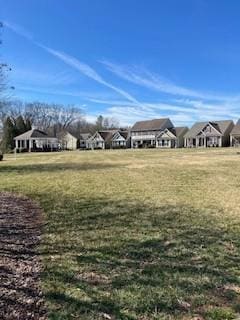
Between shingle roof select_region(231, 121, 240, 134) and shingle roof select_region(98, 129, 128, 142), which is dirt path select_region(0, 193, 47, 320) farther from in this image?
shingle roof select_region(98, 129, 128, 142)

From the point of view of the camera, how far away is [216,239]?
22.0 ft

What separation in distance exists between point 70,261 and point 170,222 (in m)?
2.99

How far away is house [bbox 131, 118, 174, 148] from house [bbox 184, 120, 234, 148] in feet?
28.6

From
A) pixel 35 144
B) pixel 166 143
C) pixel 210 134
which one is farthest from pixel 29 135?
pixel 210 134

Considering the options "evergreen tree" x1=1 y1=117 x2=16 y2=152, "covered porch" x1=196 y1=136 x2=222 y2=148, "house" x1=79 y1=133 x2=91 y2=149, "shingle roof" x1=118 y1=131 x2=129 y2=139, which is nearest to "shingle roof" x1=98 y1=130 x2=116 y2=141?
"shingle roof" x1=118 y1=131 x2=129 y2=139

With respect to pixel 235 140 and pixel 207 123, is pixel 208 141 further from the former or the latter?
pixel 235 140

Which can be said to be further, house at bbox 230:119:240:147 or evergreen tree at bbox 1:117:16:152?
evergreen tree at bbox 1:117:16:152

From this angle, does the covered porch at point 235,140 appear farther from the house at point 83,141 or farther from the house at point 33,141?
the house at point 83,141

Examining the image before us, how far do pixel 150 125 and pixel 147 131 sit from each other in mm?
1619

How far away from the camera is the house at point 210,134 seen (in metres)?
81.0

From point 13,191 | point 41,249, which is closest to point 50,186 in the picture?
point 13,191

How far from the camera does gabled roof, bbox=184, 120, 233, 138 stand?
8150 cm

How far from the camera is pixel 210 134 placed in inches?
3255

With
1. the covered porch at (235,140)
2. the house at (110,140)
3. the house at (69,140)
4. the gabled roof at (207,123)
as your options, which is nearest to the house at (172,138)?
the gabled roof at (207,123)
